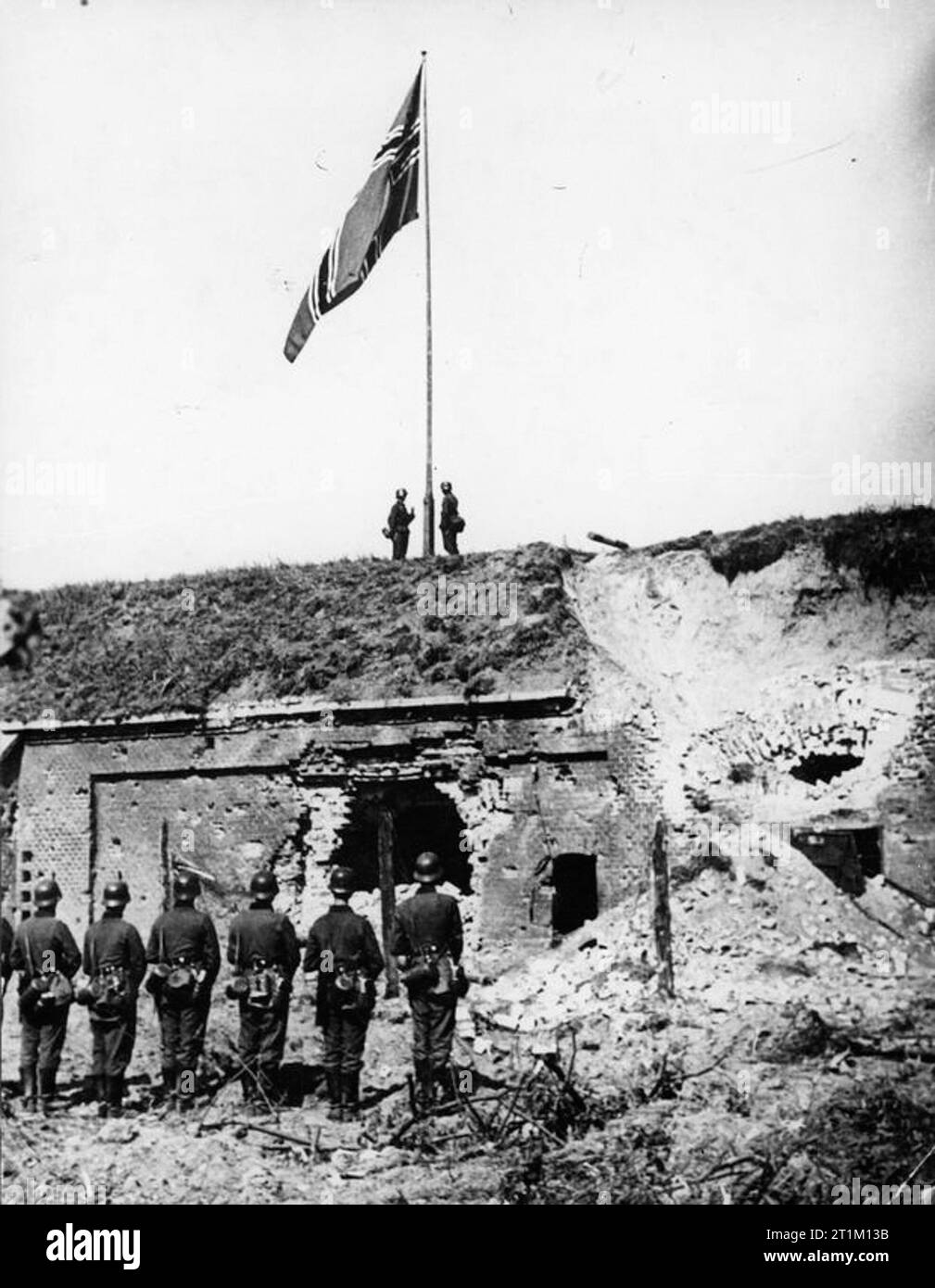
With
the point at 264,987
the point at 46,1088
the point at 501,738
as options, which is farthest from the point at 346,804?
the point at 46,1088

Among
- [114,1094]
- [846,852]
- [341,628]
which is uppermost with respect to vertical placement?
[341,628]

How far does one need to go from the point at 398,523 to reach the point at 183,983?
744cm

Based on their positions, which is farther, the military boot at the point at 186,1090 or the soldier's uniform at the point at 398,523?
the soldier's uniform at the point at 398,523

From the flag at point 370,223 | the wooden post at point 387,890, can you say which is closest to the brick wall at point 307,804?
the wooden post at point 387,890

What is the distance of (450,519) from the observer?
17.1 m

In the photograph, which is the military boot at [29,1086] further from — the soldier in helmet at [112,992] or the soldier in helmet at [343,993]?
the soldier in helmet at [343,993]

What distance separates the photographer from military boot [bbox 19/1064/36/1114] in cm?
1209

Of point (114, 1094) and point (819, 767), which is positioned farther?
point (819, 767)

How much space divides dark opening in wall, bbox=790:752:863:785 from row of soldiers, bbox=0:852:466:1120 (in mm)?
3853

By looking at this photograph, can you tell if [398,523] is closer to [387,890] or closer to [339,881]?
[387,890]

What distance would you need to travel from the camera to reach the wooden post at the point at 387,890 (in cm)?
1365

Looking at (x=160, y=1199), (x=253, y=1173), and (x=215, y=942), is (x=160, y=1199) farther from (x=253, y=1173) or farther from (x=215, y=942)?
(x=215, y=942)

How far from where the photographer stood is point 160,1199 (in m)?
10.6
